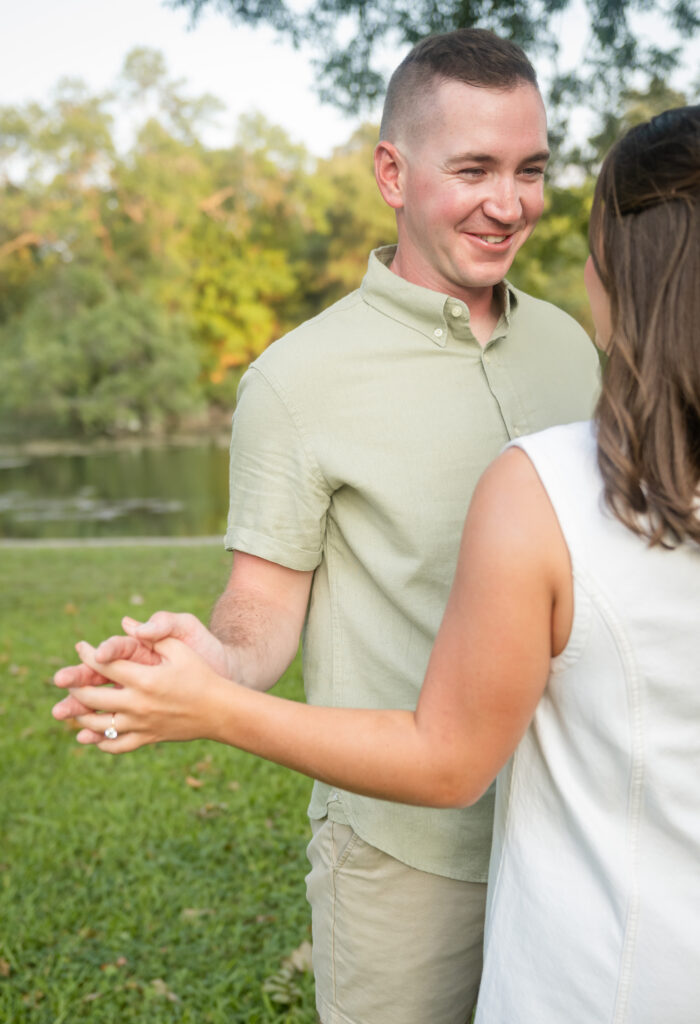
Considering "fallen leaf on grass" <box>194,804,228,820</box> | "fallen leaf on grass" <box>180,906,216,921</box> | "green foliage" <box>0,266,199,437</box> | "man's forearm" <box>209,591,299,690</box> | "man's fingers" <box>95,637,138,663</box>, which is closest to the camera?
"man's fingers" <box>95,637,138,663</box>

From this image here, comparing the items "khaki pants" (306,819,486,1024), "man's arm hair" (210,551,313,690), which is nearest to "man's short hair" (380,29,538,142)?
"man's arm hair" (210,551,313,690)

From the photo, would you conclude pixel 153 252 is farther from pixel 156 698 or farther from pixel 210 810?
pixel 156 698

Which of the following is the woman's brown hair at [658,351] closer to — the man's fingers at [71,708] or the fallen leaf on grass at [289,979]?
the man's fingers at [71,708]

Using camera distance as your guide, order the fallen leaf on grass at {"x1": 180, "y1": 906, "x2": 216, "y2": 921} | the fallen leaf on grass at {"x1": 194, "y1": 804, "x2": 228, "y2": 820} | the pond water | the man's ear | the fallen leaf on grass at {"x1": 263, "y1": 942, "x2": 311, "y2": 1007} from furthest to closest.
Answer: the pond water < the fallen leaf on grass at {"x1": 194, "y1": 804, "x2": 228, "y2": 820} < the fallen leaf on grass at {"x1": 180, "y1": 906, "x2": 216, "y2": 921} < the fallen leaf on grass at {"x1": 263, "y1": 942, "x2": 311, "y2": 1007} < the man's ear

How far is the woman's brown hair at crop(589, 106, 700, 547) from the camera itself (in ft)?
3.77

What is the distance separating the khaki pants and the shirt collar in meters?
0.98

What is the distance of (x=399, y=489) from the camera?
1880mm

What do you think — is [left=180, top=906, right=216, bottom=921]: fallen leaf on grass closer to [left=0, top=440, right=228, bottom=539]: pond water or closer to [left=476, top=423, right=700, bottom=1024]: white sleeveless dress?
[left=476, top=423, right=700, bottom=1024]: white sleeveless dress

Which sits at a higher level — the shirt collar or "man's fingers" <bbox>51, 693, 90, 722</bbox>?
the shirt collar

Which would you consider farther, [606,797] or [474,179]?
[474,179]

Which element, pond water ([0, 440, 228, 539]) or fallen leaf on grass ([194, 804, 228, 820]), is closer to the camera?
fallen leaf on grass ([194, 804, 228, 820])

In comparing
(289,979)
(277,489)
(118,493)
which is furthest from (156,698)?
(118,493)

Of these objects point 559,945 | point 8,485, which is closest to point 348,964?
point 559,945

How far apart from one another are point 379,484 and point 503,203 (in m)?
0.59
